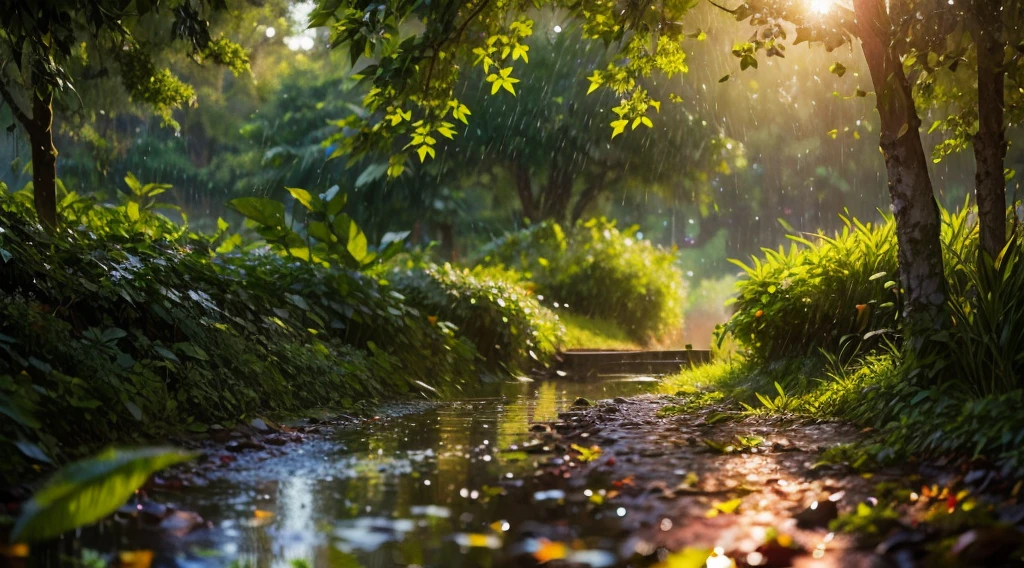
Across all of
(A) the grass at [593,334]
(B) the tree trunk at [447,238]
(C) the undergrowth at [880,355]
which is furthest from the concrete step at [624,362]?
(B) the tree trunk at [447,238]

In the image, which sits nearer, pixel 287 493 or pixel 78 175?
pixel 287 493

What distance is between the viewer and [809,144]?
34281 millimetres

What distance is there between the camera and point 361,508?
3.34 m

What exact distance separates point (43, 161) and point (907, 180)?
20.1 ft

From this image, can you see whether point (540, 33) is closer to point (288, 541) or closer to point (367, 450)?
point (367, 450)

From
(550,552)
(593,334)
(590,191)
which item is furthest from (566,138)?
(550,552)

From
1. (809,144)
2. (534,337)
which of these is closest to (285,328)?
(534,337)

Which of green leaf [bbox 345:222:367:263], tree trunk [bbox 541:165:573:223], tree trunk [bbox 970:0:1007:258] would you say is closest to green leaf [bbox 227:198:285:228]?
green leaf [bbox 345:222:367:263]

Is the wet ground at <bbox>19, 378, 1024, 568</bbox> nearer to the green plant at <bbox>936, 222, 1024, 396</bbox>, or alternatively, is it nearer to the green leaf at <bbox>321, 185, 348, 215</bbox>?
the green plant at <bbox>936, 222, 1024, 396</bbox>

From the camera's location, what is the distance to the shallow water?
2.75m

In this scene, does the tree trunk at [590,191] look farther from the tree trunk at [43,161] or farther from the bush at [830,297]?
the tree trunk at [43,161]

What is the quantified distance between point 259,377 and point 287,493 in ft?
8.60

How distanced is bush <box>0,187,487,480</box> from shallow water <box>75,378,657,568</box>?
29.2 inches

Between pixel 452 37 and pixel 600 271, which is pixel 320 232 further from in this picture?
pixel 600 271
